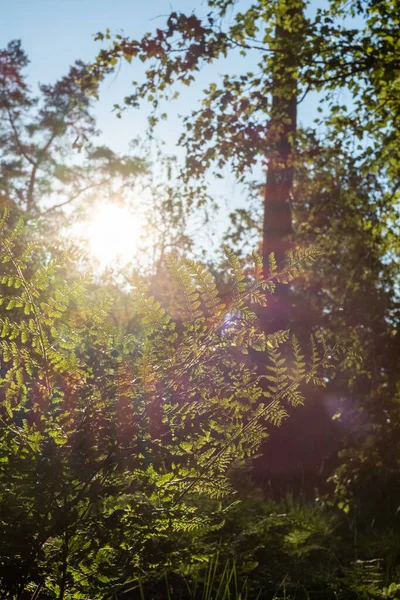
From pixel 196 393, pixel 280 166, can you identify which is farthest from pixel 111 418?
pixel 280 166

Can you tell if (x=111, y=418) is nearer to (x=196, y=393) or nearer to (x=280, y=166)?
(x=196, y=393)

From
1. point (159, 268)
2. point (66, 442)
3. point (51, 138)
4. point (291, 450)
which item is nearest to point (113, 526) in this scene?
point (66, 442)

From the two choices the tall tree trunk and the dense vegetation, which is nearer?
the dense vegetation

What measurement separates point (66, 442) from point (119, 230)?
28.9 meters

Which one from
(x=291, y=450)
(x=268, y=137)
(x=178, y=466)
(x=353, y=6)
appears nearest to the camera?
(x=178, y=466)

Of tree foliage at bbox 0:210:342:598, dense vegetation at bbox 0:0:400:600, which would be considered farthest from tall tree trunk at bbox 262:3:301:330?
tree foliage at bbox 0:210:342:598

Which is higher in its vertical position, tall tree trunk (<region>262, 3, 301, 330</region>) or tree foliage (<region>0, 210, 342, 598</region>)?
tall tree trunk (<region>262, 3, 301, 330</region>)

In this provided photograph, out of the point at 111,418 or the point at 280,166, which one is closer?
the point at 111,418

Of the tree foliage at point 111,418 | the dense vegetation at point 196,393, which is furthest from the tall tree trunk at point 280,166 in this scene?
the tree foliage at point 111,418

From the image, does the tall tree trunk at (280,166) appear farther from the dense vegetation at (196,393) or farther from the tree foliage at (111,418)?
the tree foliage at (111,418)

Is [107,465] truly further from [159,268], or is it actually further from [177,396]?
[159,268]

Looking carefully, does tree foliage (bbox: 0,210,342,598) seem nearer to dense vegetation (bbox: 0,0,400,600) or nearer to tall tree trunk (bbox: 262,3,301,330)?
dense vegetation (bbox: 0,0,400,600)

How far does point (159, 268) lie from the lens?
28.8m

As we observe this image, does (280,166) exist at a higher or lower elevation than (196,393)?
higher
